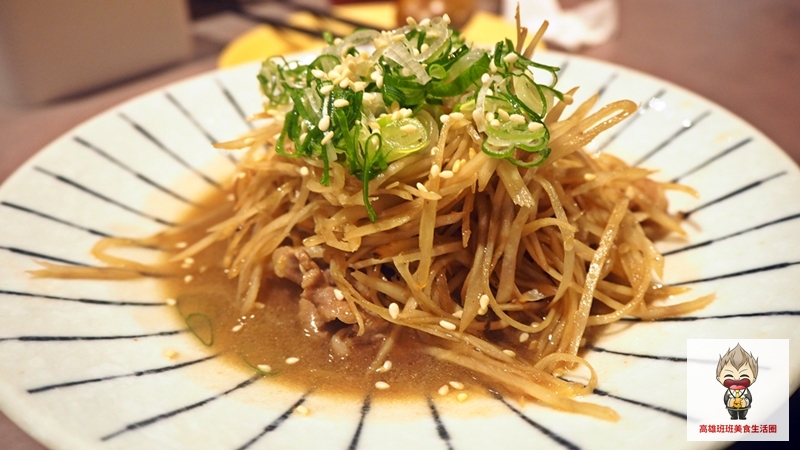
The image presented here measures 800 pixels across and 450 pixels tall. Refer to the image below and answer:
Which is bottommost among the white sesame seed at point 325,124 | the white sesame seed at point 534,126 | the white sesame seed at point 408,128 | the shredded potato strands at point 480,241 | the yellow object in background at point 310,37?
the shredded potato strands at point 480,241

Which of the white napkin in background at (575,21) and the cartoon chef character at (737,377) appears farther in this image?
the white napkin in background at (575,21)

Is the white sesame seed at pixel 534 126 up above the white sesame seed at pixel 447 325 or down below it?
above

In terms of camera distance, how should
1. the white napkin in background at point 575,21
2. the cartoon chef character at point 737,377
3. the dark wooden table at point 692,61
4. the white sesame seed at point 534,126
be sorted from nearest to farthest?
1. the cartoon chef character at point 737,377
2. the white sesame seed at point 534,126
3. the dark wooden table at point 692,61
4. the white napkin in background at point 575,21

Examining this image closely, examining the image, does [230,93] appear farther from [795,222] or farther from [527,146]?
[795,222]

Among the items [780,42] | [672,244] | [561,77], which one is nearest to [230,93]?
[561,77]

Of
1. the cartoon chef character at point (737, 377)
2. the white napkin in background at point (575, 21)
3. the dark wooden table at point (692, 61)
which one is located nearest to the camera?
the cartoon chef character at point (737, 377)

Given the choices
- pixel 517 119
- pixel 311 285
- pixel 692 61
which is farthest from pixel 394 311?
pixel 692 61

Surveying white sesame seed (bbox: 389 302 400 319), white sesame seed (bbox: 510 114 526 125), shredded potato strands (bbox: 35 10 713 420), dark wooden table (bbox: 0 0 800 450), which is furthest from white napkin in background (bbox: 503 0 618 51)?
white sesame seed (bbox: 389 302 400 319)

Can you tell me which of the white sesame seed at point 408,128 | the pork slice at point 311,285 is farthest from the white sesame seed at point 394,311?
the white sesame seed at point 408,128

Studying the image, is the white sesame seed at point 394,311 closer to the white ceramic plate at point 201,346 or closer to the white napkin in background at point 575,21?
the white ceramic plate at point 201,346
